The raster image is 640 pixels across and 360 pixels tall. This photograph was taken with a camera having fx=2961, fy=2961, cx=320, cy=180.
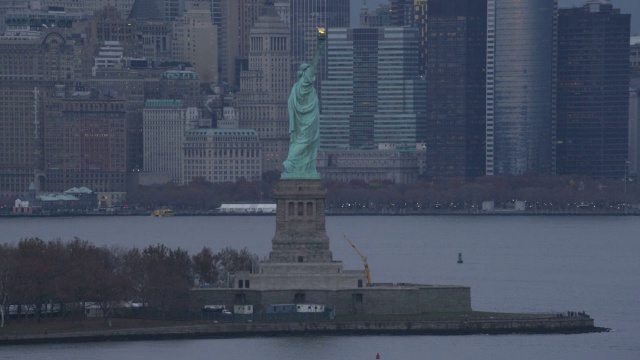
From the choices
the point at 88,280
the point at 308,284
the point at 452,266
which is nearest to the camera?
the point at 88,280

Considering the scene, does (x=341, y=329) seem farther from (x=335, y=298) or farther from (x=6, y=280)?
(x=6, y=280)

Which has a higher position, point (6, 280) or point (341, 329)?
point (6, 280)

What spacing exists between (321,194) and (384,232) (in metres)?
69.3

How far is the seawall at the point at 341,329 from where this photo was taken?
88188mm

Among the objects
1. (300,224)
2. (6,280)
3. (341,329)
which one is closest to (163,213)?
(300,224)

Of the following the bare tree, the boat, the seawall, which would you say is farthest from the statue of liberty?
the boat

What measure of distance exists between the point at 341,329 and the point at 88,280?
798cm

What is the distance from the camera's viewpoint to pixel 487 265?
126 meters

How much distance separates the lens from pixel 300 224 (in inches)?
3711

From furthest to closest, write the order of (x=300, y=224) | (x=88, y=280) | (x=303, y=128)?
(x=303, y=128)
(x=300, y=224)
(x=88, y=280)

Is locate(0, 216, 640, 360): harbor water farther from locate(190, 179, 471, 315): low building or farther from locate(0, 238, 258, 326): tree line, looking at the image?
locate(0, 238, 258, 326): tree line

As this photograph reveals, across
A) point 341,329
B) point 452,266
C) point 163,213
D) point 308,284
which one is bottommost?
point 163,213

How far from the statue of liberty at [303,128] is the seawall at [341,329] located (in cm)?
630

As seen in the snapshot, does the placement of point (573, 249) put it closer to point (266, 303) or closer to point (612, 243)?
point (612, 243)
